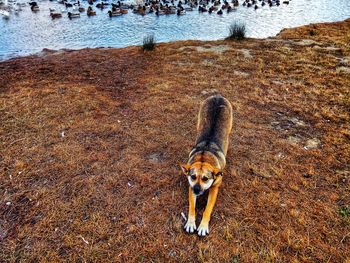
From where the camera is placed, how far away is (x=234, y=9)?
1006 inches

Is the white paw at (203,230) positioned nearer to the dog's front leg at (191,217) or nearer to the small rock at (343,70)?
the dog's front leg at (191,217)

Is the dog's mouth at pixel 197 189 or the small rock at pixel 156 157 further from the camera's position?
the small rock at pixel 156 157

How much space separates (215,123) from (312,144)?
2.44 meters

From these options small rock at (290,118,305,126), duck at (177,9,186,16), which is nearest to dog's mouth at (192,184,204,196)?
small rock at (290,118,305,126)

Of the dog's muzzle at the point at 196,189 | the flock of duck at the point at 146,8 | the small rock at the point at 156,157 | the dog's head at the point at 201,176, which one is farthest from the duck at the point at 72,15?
the dog's muzzle at the point at 196,189

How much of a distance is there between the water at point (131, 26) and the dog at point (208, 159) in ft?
39.8

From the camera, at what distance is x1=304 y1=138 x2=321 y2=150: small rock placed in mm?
5723

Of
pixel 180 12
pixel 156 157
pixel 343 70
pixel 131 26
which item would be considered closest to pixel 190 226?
pixel 156 157

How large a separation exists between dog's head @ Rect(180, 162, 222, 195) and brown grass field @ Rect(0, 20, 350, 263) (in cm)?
68

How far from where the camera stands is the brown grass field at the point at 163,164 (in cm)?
376

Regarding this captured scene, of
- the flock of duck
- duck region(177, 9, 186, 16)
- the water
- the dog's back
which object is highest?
the dog's back

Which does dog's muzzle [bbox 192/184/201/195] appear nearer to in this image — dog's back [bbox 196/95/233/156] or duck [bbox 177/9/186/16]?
dog's back [bbox 196/95/233/156]

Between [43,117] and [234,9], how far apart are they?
23765 millimetres

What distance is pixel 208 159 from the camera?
410 centimetres
